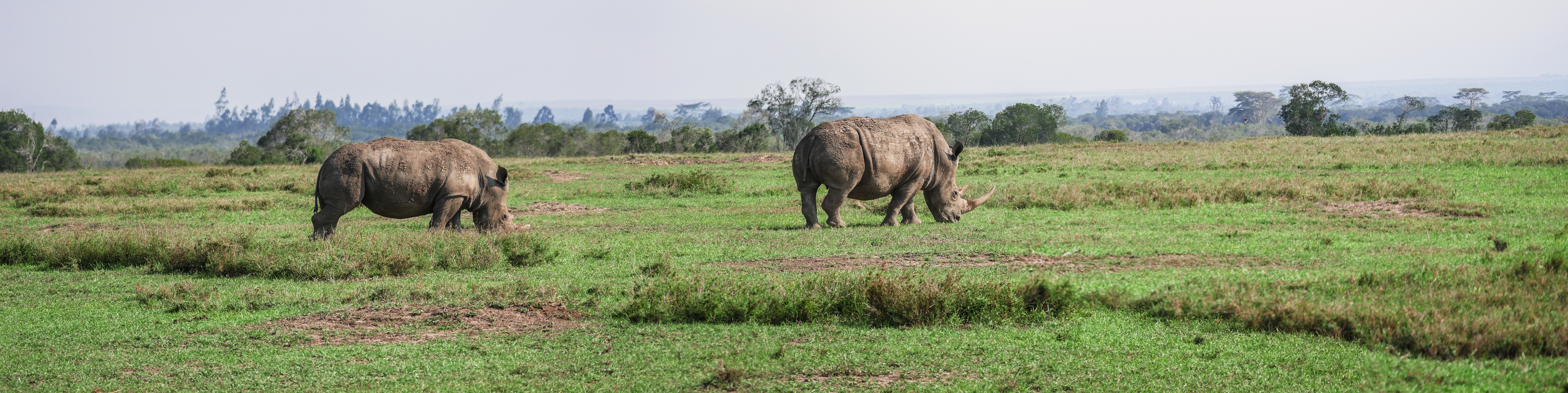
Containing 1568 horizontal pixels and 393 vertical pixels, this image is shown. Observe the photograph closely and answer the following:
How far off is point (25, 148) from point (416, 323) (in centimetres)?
6614

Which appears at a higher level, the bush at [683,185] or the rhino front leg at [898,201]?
the rhino front leg at [898,201]

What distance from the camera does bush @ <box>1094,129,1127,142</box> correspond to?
55.0 meters

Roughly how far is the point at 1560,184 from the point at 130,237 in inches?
937

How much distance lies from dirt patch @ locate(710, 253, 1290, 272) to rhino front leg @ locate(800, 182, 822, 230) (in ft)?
10.8

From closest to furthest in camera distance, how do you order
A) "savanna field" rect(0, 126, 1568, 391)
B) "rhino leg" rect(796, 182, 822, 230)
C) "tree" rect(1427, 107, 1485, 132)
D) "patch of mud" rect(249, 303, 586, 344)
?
"savanna field" rect(0, 126, 1568, 391), "patch of mud" rect(249, 303, 586, 344), "rhino leg" rect(796, 182, 822, 230), "tree" rect(1427, 107, 1485, 132)

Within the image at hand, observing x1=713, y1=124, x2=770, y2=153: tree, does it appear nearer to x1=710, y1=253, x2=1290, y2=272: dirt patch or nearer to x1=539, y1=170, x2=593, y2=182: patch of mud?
x1=539, y1=170, x2=593, y2=182: patch of mud

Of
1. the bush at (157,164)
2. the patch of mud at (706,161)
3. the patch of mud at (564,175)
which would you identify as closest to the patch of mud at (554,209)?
the patch of mud at (564,175)

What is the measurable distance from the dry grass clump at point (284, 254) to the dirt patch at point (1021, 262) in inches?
125

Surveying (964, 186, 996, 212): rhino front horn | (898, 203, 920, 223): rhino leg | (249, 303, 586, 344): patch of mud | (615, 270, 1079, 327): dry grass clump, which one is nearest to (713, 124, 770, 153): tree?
(964, 186, 996, 212): rhino front horn

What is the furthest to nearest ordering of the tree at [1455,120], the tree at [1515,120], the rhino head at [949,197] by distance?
the tree at [1455,120] < the tree at [1515,120] < the rhino head at [949,197]

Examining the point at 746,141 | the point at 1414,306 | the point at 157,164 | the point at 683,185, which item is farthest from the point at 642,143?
the point at 1414,306

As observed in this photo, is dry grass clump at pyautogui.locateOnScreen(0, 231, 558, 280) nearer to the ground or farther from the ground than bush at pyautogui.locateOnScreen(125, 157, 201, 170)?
farther from the ground

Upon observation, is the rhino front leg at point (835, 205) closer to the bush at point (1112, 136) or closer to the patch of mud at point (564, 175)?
the patch of mud at point (564, 175)

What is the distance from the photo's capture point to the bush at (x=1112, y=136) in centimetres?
5497
